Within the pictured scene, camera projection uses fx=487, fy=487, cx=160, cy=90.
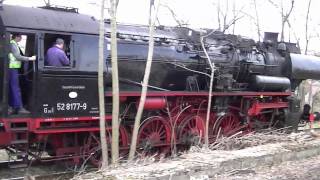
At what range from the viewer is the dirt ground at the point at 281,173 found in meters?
7.98

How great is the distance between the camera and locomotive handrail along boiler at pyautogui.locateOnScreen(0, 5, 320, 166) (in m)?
8.85

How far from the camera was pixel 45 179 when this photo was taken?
891cm

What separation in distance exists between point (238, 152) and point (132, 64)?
3.19 metres

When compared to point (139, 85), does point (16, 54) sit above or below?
above

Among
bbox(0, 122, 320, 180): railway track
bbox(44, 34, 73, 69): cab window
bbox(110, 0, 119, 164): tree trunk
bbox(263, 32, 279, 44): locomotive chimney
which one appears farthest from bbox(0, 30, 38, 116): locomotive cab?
bbox(263, 32, 279, 44): locomotive chimney

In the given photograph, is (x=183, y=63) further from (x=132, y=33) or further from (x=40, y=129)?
(x=40, y=129)

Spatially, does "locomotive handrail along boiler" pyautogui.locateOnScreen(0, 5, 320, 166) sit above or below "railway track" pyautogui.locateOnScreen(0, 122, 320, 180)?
above

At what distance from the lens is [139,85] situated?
1086 centimetres

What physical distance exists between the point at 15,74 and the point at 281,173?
16.4 ft

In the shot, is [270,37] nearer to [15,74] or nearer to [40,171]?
[40,171]

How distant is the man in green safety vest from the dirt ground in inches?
148

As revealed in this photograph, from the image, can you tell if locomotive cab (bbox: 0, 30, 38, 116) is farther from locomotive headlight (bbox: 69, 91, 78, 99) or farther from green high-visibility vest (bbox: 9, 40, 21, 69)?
locomotive headlight (bbox: 69, 91, 78, 99)

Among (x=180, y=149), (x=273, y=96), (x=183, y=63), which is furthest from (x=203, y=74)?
(x=273, y=96)

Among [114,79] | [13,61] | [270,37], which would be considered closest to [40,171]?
[13,61]
